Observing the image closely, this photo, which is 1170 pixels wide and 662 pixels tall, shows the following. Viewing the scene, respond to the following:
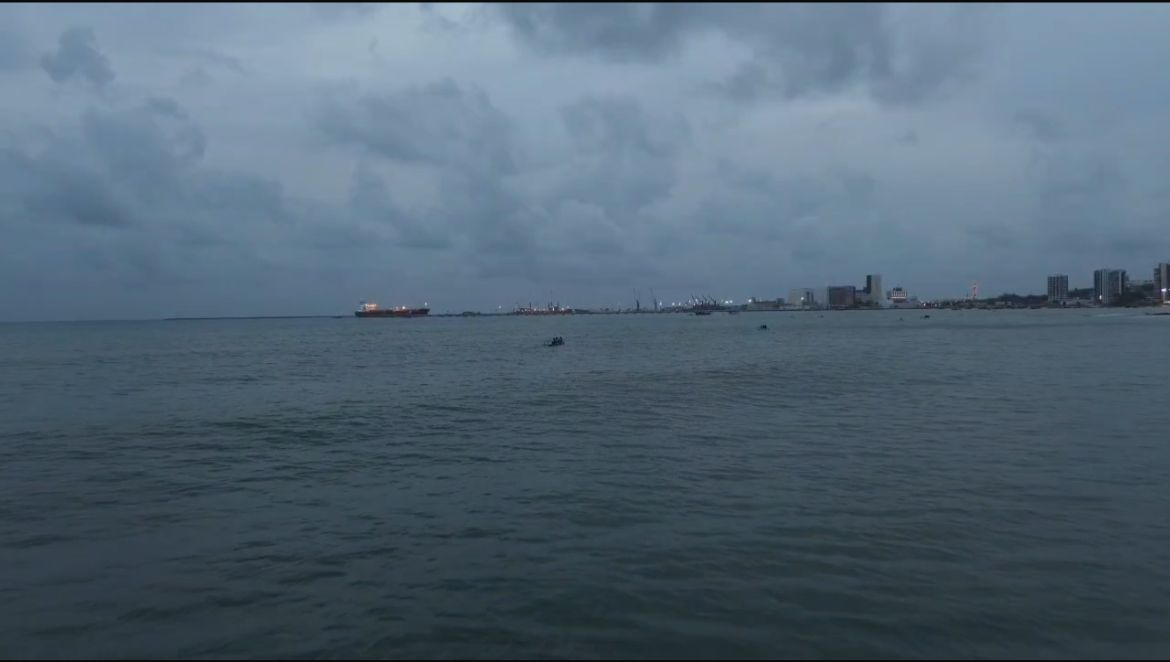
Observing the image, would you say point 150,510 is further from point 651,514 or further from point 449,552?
point 651,514

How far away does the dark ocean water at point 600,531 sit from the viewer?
32.3 feet

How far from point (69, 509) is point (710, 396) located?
2688 cm

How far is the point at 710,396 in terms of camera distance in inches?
1428

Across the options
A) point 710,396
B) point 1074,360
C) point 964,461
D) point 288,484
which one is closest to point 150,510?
point 288,484

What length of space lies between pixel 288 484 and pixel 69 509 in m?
4.76

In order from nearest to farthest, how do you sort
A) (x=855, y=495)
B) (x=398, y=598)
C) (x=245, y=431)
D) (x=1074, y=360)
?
1. (x=398, y=598)
2. (x=855, y=495)
3. (x=245, y=431)
4. (x=1074, y=360)

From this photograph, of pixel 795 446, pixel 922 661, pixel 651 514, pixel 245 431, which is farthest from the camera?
pixel 245 431

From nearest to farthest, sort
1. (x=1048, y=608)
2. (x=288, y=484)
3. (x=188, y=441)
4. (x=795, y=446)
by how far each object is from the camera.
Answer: (x=1048, y=608) → (x=288, y=484) → (x=795, y=446) → (x=188, y=441)

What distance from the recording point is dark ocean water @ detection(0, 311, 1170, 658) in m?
9.85

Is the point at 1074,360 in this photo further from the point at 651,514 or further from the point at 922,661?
the point at 922,661

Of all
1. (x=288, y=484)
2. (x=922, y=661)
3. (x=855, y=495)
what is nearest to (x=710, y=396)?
(x=855, y=495)

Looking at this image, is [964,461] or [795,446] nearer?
[964,461]

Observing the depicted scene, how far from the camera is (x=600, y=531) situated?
14172mm

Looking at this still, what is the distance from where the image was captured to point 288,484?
62.2 feet
